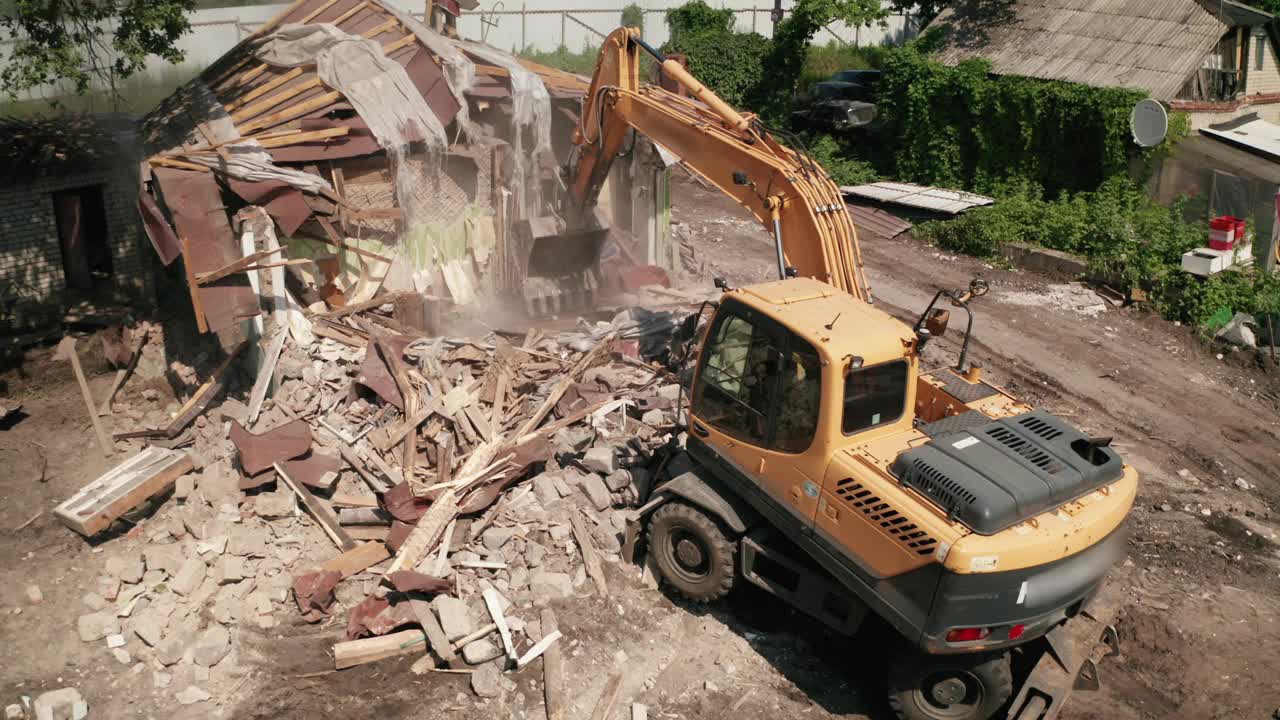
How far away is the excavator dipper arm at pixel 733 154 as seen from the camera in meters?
9.86

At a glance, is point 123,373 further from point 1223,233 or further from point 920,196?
point 1223,233

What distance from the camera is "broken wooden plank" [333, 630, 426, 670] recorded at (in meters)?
7.80

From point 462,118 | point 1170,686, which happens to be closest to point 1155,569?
point 1170,686

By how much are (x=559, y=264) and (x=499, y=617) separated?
729 cm

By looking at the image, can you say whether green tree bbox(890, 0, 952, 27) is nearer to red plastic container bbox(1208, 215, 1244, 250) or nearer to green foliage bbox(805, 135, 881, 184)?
green foliage bbox(805, 135, 881, 184)

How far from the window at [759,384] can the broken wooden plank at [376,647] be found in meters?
3.00

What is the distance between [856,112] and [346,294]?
1519 centimetres

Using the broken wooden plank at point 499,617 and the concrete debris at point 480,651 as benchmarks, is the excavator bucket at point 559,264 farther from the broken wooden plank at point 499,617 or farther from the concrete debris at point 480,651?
the concrete debris at point 480,651

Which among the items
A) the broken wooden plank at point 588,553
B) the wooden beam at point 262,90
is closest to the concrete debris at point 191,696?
the broken wooden plank at point 588,553

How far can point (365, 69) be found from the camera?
45.5 ft

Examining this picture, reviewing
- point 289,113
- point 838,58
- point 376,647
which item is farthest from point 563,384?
point 838,58

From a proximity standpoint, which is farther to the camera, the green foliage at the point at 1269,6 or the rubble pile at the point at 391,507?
the green foliage at the point at 1269,6

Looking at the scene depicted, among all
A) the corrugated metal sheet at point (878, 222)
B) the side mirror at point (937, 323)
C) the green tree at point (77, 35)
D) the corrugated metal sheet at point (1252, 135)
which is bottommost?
the corrugated metal sheet at point (878, 222)

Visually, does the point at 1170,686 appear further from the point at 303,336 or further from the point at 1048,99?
the point at 1048,99
